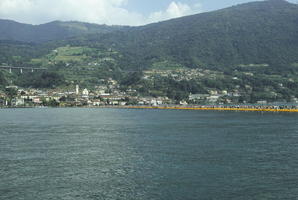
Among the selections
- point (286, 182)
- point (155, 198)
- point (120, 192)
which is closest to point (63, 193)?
point (120, 192)

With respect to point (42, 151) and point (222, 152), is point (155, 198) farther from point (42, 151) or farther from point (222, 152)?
point (42, 151)

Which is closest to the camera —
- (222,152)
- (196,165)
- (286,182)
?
(286,182)

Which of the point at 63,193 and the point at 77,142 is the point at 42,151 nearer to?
the point at 77,142

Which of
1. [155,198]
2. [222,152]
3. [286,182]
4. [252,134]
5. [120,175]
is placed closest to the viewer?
[155,198]

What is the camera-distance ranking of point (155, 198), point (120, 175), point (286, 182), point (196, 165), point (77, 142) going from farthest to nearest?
point (77, 142), point (196, 165), point (120, 175), point (286, 182), point (155, 198)

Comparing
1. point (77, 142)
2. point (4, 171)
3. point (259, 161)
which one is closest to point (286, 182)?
point (259, 161)

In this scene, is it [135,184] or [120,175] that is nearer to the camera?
[135,184]

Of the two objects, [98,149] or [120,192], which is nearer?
[120,192]

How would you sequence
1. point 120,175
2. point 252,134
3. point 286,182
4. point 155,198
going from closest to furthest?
point 155,198 < point 286,182 < point 120,175 < point 252,134
